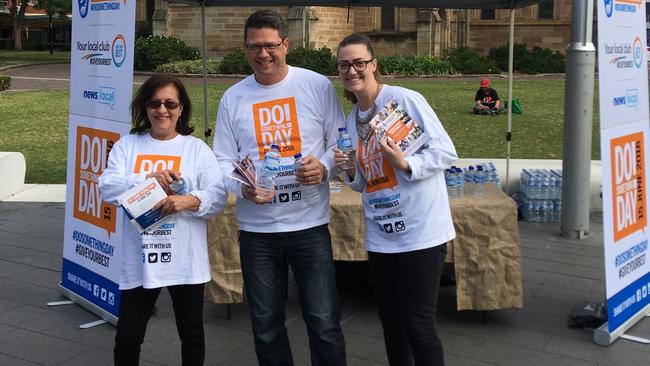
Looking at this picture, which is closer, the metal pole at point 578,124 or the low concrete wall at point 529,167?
the metal pole at point 578,124

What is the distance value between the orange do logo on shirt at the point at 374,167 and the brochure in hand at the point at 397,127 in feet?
0.22

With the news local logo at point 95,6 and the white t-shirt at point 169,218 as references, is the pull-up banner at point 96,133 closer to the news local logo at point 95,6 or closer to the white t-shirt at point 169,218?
the news local logo at point 95,6

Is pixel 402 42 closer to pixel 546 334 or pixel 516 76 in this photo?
pixel 516 76

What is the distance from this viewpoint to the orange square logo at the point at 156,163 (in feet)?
12.9

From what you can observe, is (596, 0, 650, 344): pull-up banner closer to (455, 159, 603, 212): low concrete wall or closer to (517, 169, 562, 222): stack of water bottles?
(517, 169, 562, 222): stack of water bottles

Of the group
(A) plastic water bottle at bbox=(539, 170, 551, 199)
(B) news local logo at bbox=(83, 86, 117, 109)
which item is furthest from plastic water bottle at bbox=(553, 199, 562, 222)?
(B) news local logo at bbox=(83, 86, 117, 109)

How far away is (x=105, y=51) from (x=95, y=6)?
0.35 metres

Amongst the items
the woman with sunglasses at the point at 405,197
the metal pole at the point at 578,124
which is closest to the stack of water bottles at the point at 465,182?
the woman with sunglasses at the point at 405,197

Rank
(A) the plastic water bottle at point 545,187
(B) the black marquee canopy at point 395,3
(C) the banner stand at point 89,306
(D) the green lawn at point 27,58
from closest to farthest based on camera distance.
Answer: (C) the banner stand at point 89,306
(B) the black marquee canopy at point 395,3
(A) the plastic water bottle at point 545,187
(D) the green lawn at point 27,58

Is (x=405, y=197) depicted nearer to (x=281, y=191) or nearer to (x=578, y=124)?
(x=281, y=191)

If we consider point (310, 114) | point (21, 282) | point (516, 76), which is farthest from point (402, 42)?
point (310, 114)

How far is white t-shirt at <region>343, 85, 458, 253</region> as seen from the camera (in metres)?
Answer: 3.68

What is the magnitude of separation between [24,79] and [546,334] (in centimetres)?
2754

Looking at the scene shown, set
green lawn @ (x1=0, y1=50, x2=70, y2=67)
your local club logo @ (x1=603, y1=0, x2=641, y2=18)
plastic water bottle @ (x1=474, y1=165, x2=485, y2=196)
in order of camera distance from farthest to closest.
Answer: green lawn @ (x1=0, y1=50, x2=70, y2=67), plastic water bottle @ (x1=474, y1=165, x2=485, y2=196), your local club logo @ (x1=603, y1=0, x2=641, y2=18)
